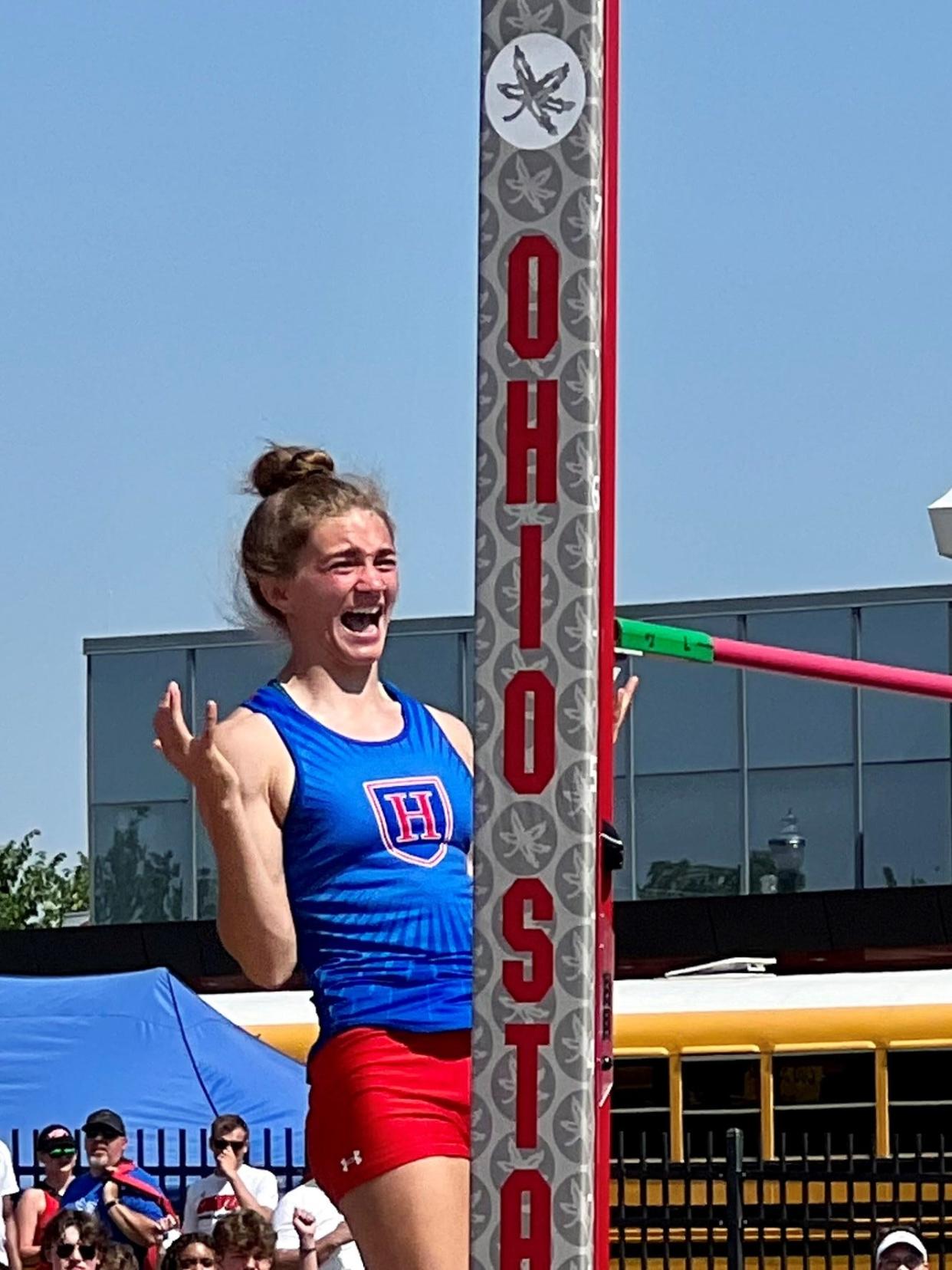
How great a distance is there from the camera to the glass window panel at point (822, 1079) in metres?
16.5

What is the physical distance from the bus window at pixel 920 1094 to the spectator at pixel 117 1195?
595 cm

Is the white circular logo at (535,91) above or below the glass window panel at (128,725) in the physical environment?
below

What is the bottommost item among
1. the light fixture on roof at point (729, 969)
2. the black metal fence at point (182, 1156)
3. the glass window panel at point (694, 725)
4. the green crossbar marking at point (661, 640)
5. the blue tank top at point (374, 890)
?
the black metal fence at point (182, 1156)

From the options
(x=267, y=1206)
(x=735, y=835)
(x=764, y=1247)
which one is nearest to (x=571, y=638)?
(x=267, y=1206)

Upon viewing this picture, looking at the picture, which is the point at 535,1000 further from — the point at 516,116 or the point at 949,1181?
the point at 949,1181

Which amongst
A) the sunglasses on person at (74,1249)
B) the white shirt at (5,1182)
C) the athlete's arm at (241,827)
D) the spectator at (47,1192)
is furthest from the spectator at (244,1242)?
the athlete's arm at (241,827)

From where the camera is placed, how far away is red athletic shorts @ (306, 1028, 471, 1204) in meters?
3.35

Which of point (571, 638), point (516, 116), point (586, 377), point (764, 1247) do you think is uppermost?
point (516, 116)

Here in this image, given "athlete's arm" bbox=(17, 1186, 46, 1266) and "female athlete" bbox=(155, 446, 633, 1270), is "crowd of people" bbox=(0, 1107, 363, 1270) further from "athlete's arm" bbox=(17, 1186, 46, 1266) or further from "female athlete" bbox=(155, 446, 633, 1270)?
"female athlete" bbox=(155, 446, 633, 1270)

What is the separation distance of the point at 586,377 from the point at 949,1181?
11.0 metres

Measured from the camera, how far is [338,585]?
361 centimetres

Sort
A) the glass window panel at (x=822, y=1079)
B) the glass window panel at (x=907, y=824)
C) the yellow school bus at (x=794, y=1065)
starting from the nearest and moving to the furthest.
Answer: the yellow school bus at (x=794, y=1065)
the glass window panel at (x=822, y=1079)
the glass window panel at (x=907, y=824)

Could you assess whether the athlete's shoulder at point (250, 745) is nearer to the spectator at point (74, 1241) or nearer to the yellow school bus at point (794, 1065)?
the spectator at point (74, 1241)

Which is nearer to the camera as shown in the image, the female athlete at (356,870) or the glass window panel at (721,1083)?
the female athlete at (356,870)
